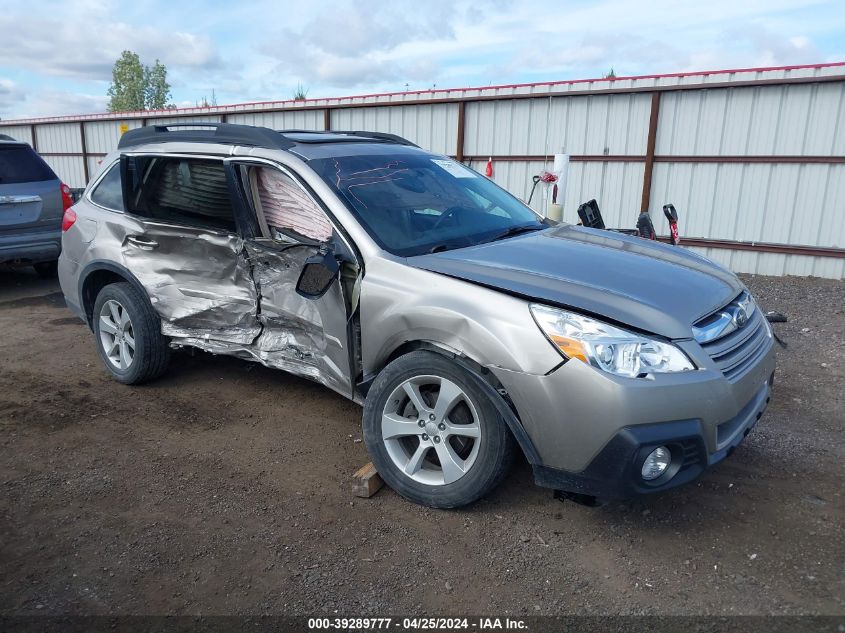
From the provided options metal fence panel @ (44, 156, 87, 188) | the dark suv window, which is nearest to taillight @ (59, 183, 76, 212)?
the dark suv window

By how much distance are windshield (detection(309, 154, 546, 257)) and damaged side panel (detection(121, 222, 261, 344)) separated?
2.73 ft

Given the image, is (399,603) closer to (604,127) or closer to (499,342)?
(499,342)

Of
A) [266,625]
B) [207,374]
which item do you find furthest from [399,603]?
[207,374]

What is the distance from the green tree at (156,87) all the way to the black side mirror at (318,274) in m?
70.1

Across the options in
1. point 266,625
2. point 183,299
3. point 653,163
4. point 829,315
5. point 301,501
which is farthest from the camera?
point 653,163

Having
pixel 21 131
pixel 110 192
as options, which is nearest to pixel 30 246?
pixel 110 192

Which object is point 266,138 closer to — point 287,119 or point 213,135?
point 213,135

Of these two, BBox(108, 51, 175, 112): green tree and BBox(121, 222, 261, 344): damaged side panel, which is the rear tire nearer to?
BBox(121, 222, 261, 344): damaged side panel

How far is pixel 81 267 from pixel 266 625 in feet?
11.4

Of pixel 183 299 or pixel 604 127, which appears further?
pixel 604 127

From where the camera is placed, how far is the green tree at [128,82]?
6359 cm

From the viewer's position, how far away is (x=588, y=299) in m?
2.72

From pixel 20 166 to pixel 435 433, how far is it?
276 inches

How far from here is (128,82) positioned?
6384 centimetres
